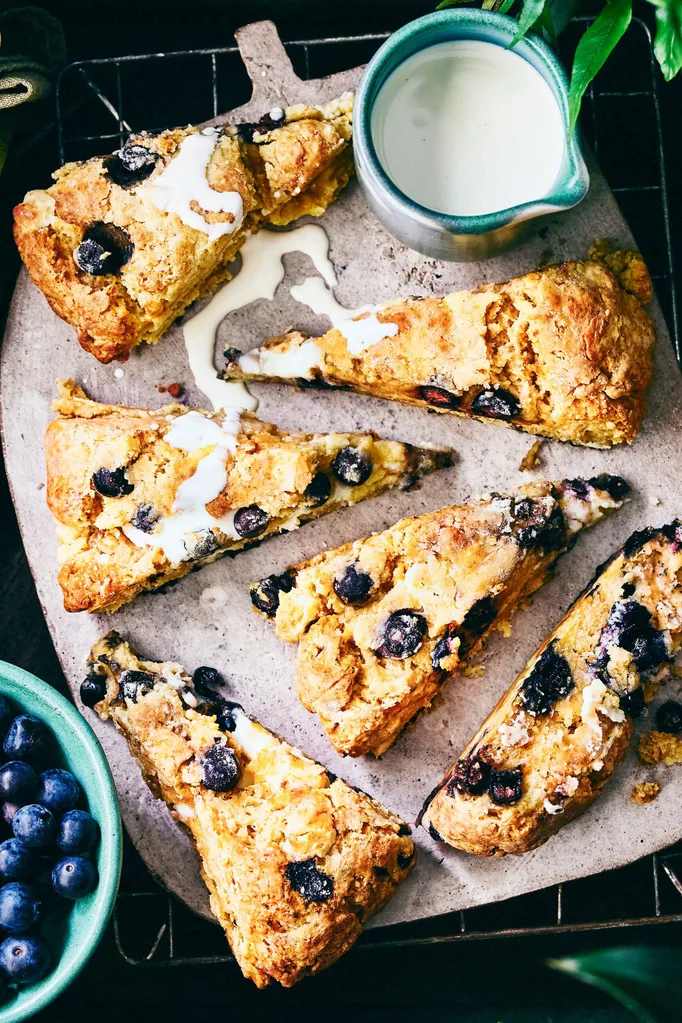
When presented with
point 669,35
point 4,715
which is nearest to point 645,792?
point 4,715

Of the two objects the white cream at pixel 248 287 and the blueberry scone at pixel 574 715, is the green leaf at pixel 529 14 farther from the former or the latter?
the blueberry scone at pixel 574 715

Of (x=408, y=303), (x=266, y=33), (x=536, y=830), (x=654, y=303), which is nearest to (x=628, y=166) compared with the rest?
(x=654, y=303)

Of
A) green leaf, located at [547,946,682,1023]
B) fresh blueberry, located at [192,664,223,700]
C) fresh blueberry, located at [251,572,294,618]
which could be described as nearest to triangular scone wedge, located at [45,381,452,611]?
fresh blueberry, located at [251,572,294,618]

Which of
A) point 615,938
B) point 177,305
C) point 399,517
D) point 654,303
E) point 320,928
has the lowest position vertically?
point 615,938

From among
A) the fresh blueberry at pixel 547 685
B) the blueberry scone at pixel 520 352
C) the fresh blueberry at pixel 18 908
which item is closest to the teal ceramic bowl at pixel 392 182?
the blueberry scone at pixel 520 352

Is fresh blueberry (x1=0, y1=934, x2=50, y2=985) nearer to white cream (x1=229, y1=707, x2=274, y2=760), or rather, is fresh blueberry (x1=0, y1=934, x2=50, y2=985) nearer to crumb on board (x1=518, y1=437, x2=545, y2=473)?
white cream (x1=229, y1=707, x2=274, y2=760)

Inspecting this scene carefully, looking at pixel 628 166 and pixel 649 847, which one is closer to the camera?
pixel 649 847

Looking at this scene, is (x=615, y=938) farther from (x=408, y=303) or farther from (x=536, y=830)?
(x=408, y=303)
